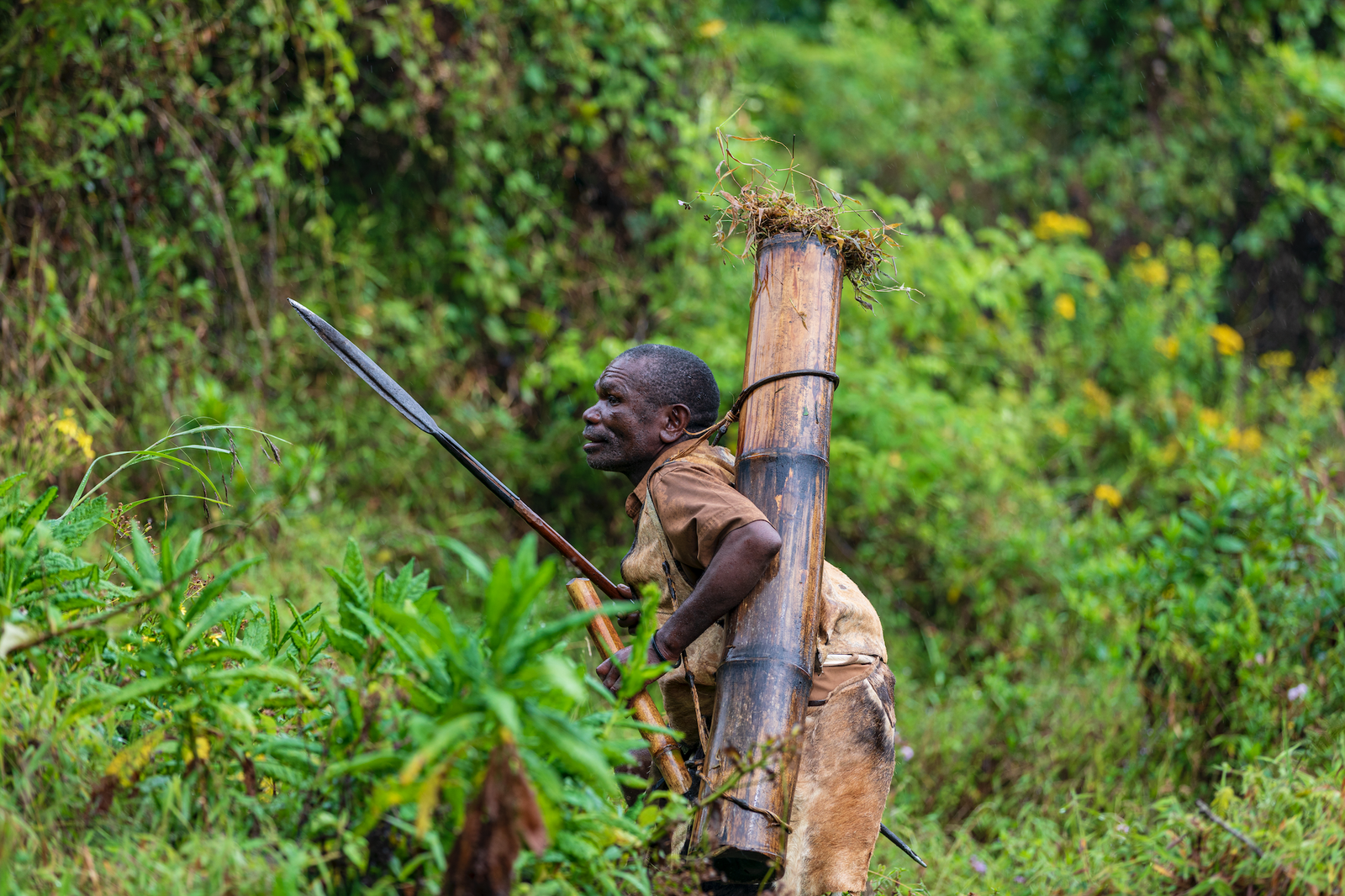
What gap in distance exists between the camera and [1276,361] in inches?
314

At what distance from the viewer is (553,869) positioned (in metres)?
1.89

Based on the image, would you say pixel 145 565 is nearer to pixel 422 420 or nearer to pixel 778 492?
pixel 422 420

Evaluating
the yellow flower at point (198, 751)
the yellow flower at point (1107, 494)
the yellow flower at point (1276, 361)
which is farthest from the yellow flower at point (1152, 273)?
the yellow flower at point (198, 751)

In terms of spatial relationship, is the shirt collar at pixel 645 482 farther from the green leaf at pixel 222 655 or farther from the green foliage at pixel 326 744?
the green leaf at pixel 222 655

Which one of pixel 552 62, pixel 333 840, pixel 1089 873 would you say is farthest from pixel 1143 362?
pixel 333 840

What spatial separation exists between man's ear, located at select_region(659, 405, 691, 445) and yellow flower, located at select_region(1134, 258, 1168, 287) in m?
5.92

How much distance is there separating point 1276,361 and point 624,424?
6.74 meters

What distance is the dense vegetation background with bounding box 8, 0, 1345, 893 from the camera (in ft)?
6.40

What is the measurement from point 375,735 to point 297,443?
3.94 metres

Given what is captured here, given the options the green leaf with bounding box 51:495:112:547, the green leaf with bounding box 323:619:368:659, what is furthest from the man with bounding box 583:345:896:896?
the green leaf with bounding box 51:495:112:547

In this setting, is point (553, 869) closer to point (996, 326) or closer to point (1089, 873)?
point (1089, 873)

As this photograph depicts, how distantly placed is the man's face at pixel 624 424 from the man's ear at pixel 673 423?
12 millimetres

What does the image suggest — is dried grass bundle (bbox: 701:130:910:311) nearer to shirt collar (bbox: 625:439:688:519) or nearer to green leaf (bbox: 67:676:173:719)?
shirt collar (bbox: 625:439:688:519)

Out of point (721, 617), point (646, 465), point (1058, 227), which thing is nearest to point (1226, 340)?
point (1058, 227)
